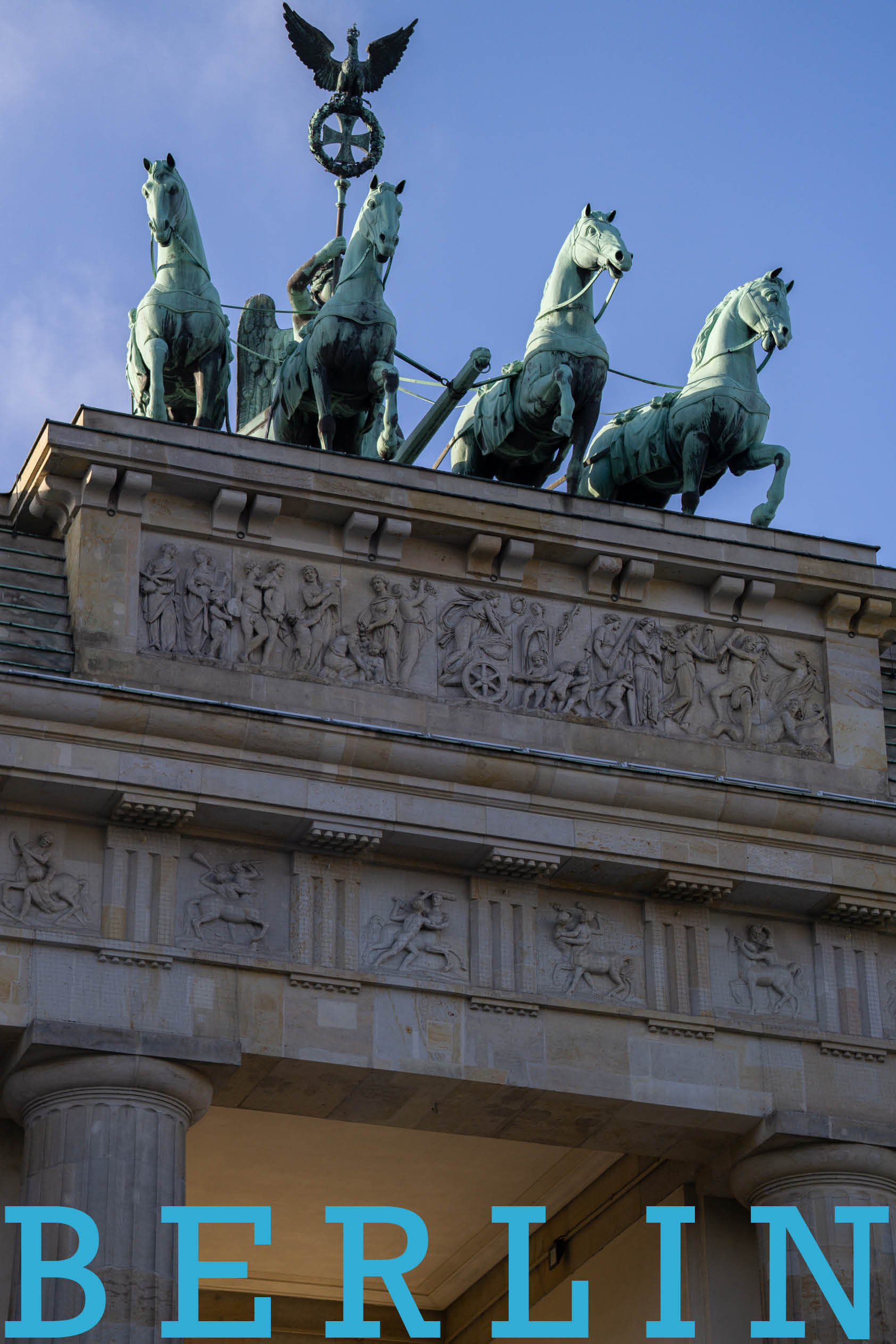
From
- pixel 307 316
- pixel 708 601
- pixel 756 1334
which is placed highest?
pixel 307 316

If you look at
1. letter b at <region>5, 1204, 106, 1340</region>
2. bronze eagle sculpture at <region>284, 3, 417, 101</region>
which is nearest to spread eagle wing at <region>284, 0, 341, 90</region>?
bronze eagle sculpture at <region>284, 3, 417, 101</region>

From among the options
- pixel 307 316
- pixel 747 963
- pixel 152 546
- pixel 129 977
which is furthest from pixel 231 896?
pixel 307 316

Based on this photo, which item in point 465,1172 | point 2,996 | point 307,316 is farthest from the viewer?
point 307,316

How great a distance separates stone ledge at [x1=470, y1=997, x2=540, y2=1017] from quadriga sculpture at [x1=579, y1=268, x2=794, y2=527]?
17.6 feet

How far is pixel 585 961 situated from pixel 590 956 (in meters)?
0.07

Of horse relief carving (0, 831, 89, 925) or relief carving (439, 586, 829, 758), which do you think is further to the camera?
relief carving (439, 586, 829, 758)

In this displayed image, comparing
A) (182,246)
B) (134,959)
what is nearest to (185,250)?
(182,246)

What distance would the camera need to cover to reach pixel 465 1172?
2431cm

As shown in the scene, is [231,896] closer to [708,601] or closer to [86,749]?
[86,749]

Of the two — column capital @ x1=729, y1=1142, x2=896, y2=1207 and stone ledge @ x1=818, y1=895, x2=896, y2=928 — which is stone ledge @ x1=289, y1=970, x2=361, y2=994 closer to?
column capital @ x1=729, y1=1142, x2=896, y2=1207

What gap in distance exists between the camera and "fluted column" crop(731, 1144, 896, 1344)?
20156 millimetres

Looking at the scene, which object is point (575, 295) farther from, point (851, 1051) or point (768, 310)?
point (851, 1051)

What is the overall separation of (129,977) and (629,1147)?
14.1 feet

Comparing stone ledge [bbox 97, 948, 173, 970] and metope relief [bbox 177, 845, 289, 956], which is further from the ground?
metope relief [bbox 177, 845, 289, 956]
